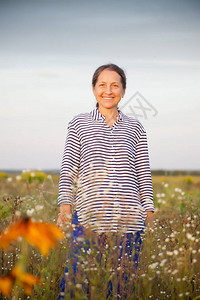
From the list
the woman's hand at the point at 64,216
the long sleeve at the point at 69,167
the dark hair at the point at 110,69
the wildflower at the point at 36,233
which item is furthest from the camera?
the dark hair at the point at 110,69

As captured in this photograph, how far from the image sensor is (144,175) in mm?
3113

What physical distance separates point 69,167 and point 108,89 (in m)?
0.72

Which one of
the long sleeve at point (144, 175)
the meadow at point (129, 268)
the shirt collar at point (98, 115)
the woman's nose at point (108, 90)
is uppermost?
the woman's nose at point (108, 90)

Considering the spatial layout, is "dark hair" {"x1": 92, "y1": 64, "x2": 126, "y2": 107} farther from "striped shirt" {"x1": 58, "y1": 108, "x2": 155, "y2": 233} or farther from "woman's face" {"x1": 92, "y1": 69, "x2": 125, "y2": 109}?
"striped shirt" {"x1": 58, "y1": 108, "x2": 155, "y2": 233}

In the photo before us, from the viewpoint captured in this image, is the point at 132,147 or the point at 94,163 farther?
the point at 132,147

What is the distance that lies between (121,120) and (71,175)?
2.10 feet

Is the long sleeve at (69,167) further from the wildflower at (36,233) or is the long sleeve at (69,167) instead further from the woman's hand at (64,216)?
the wildflower at (36,233)

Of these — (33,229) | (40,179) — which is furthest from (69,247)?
(40,179)

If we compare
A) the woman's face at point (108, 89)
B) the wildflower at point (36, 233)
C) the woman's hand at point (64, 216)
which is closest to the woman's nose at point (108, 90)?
the woman's face at point (108, 89)

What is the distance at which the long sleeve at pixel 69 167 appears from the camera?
2910mm

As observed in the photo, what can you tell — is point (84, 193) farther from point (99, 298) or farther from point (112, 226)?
point (99, 298)

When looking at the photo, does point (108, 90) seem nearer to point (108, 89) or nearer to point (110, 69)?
point (108, 89)

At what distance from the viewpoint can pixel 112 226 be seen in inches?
102

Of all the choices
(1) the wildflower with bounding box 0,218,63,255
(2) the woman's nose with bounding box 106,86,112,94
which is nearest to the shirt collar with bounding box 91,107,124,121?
(2) the woman's nose with bounding box 106,86,112,94
